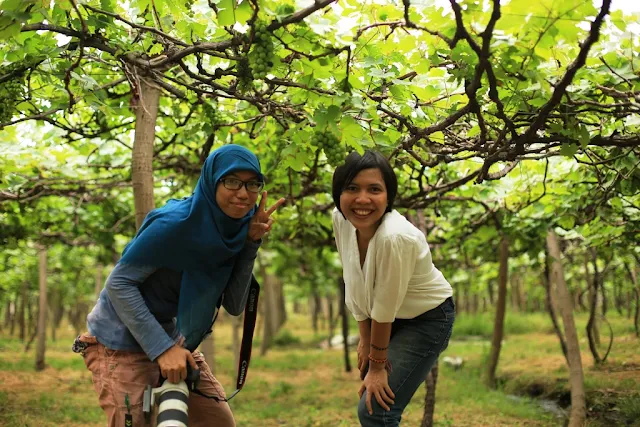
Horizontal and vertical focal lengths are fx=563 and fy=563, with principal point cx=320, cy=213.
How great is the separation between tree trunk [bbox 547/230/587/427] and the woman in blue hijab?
4.47 m

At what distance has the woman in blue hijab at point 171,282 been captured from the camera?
8.41 feet

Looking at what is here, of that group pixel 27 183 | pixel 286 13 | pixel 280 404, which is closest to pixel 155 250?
pixel 286 13

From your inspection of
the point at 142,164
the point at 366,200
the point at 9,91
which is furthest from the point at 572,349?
the point at 9,91

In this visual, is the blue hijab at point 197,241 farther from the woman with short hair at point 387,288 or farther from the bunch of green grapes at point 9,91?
the bunch of green grapes at point 9,91

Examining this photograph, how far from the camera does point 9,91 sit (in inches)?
122

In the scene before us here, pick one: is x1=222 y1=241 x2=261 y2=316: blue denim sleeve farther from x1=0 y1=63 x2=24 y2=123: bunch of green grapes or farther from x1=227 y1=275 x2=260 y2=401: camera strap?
x1=0 y1=63 x2=24 y2=123: bunch of green grapes

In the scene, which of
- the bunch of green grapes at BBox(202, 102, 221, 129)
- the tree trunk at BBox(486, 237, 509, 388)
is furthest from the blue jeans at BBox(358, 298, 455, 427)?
the tree trunk at BBox(486, 237, 509, 388)

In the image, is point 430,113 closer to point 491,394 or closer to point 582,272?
point 491,394

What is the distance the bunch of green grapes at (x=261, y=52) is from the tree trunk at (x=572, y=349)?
4.91 metres

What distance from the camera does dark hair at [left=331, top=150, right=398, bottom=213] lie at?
2754 millimetres

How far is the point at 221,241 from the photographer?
103 inches

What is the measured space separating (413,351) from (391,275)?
50cm

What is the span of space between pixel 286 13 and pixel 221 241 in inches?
41.6

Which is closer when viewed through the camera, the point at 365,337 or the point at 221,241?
the point at 221,241
